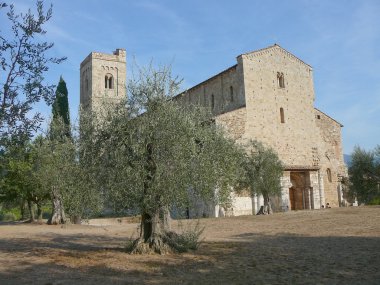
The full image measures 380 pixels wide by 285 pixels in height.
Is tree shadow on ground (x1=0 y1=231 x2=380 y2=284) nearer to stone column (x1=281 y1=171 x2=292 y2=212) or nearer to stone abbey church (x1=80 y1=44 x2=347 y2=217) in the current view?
stone abbey church (x1=80 y1=44 x2=347 y2=217)

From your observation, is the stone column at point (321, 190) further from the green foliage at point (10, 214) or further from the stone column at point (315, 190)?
the green foliage at point (10, 214)

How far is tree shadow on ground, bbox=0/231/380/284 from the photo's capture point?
30.2 ft

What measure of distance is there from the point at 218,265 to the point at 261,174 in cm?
2066

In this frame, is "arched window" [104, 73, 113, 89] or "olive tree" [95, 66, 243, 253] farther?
"arched window" [104, 73, 113, 89]

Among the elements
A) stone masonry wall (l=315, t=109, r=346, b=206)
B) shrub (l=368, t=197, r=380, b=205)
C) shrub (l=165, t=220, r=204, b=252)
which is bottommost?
shrub (l=165, t=220, r=204, b=252)

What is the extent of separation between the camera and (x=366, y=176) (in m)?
35.9

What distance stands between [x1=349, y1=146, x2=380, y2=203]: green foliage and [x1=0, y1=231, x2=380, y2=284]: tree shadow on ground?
22675mm

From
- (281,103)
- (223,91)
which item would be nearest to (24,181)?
(223,91)

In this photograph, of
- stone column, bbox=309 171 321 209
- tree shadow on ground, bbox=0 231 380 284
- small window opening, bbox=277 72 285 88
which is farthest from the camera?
small window opening, bbox=277 72 285 88

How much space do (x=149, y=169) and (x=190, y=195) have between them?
5.72 ft

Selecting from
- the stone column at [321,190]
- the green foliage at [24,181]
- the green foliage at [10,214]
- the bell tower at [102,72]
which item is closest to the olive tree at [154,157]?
the green foliage at [24,181]

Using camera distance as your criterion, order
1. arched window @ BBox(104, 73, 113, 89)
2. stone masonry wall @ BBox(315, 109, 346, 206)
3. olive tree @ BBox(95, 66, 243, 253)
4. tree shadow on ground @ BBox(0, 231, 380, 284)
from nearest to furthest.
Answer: tree shadow on ground @ BBox(0, 231, 380, 284) → olive tree @ BBox(95, 66, 243, 253) → stone masonry wall @ BBox(315, 109, 346, 206) → arched window @ BBox(104, 73, 113, 89)

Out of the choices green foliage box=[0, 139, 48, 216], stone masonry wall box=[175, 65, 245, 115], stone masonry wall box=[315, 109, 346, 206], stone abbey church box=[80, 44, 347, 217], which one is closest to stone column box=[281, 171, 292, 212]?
stone abbey church box=[80, 44, 347, 217]

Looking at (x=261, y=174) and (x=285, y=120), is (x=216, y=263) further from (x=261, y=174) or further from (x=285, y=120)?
(x=285, y=120)
